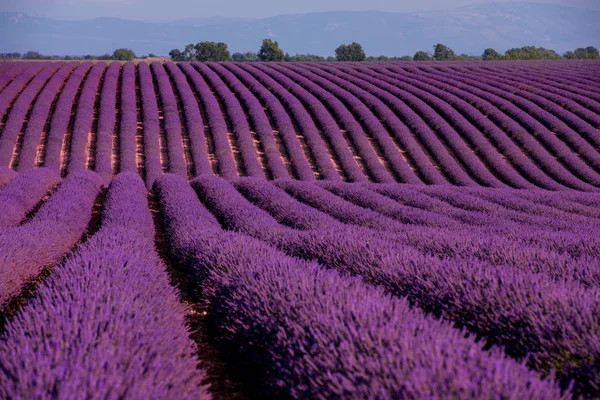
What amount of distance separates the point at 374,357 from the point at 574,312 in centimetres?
138

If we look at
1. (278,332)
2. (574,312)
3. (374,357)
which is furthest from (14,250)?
(574,312)

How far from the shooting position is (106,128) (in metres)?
21.9

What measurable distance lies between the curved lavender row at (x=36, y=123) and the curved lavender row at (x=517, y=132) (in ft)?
61.8

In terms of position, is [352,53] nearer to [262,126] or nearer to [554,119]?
[554,119]

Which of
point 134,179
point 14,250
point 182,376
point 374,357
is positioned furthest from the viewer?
point 134,179

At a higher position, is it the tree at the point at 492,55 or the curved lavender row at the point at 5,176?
the tree at the point at 492,55

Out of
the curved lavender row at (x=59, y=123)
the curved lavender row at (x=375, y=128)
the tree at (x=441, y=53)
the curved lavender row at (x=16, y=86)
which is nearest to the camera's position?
the curved lavender row at (x=59, y=123)

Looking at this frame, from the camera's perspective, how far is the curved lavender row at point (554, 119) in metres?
21.3

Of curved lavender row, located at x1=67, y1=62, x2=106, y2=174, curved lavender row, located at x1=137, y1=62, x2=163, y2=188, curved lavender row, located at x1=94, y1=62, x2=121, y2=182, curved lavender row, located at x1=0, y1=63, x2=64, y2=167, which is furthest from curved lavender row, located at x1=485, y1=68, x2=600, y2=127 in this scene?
curved lavender row, located at x1=0, y1=63, x2=64, y2=167

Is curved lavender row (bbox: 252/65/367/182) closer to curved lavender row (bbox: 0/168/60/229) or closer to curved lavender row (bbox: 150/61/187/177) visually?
curved lavender row (bbox: 150/61/187/177)

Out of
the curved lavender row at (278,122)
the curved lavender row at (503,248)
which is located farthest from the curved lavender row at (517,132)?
the curved lavender row at (503,248)

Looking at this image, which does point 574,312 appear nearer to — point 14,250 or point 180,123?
point 14,250

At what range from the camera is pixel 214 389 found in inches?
119

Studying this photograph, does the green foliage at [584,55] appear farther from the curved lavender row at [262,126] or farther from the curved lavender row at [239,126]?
the curved lavender row at [239,126]
